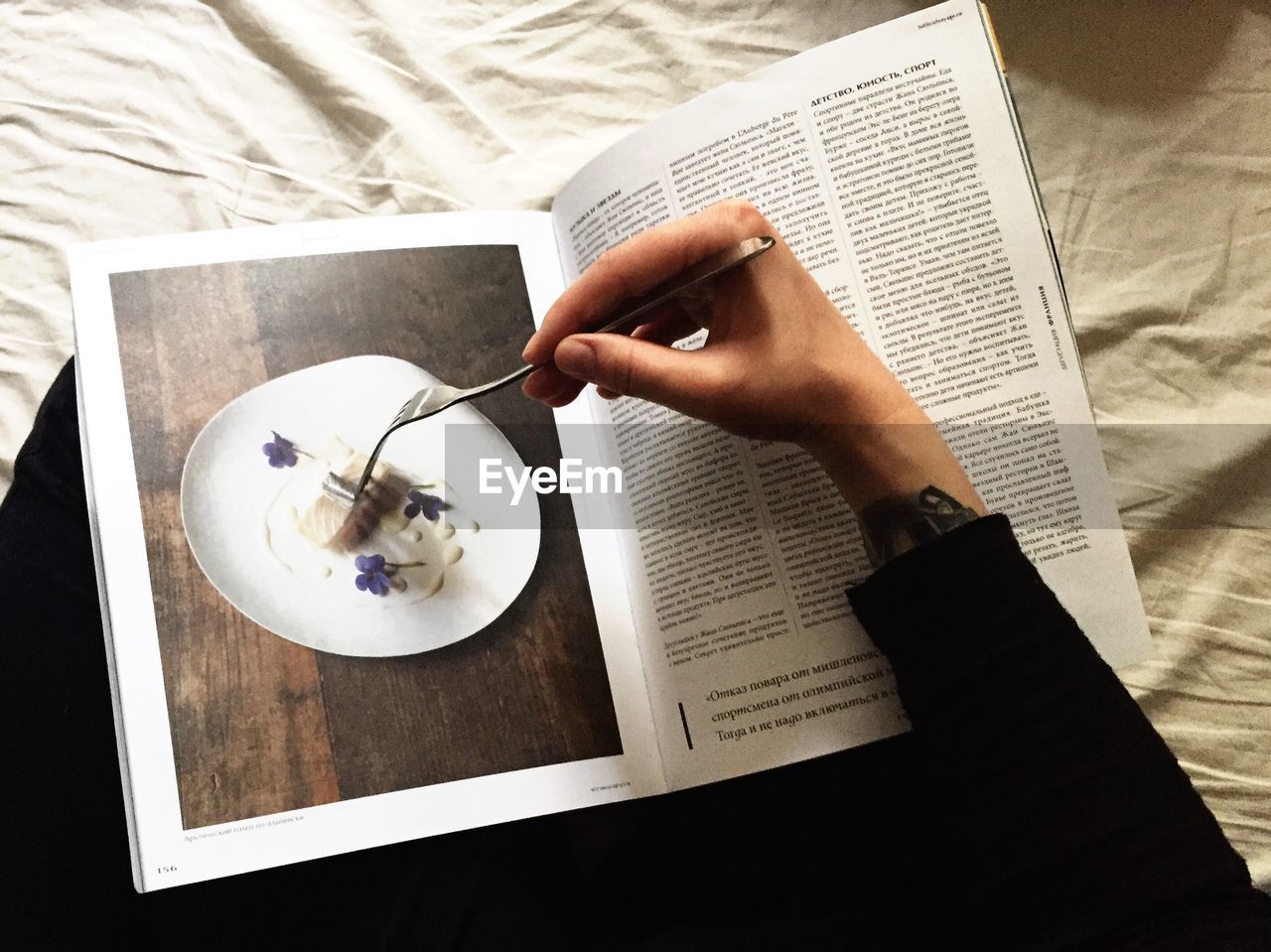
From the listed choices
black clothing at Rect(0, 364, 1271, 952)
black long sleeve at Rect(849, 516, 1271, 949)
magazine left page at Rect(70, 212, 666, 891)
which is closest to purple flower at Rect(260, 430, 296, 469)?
magazine left page at Rect(70, 212, 666, 891)

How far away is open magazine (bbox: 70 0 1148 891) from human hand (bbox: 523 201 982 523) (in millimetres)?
46

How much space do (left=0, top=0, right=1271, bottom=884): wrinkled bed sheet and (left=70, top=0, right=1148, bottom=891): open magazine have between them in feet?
0.17

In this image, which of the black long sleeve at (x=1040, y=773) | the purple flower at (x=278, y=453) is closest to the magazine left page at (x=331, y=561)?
the purple flower at (x=278, y=453)

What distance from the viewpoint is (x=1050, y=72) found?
24.0 inches

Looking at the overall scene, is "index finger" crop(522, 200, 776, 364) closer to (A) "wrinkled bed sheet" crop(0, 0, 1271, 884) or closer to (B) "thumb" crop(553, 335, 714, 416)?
(B) "thumb" crop(553, 335, 714, 416)

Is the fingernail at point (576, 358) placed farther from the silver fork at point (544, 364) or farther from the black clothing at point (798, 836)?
the black clothing at point (798, 836)

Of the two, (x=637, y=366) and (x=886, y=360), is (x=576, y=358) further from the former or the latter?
(x=886, y=360)

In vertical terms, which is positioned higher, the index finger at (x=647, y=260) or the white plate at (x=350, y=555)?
the index finger at (x=647, y=260)

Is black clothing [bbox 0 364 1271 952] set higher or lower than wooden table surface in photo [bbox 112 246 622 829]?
lower

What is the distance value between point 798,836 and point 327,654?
0.29 meters

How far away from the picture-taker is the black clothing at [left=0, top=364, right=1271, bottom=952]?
420 mm

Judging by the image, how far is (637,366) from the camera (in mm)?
471

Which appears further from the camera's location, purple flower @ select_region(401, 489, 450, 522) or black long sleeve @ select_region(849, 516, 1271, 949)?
purple flower @ select_region(401, 489, 450, 522)

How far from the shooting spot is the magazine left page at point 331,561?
Result: 51 centimetres
